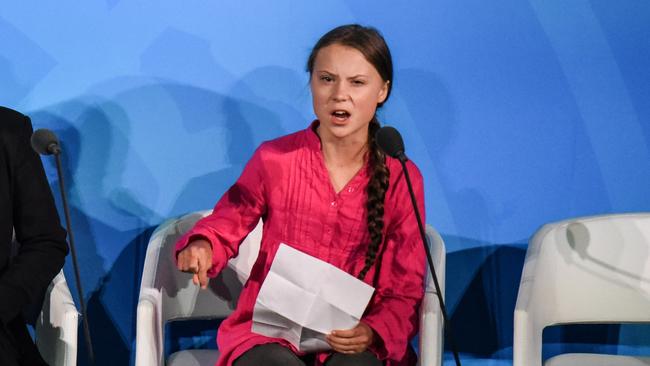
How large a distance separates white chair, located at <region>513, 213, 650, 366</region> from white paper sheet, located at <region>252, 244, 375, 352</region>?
0.51 m

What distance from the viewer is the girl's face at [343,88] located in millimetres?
2195

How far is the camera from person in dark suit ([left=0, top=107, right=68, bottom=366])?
224cm

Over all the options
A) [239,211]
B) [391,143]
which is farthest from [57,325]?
[391,143]

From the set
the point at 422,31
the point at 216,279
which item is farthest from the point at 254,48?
the point at 216,279

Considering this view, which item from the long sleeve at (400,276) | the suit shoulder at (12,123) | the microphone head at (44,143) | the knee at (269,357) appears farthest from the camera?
the suit shoulder at (12,123)

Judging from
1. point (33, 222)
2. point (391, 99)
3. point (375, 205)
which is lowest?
point (33, 222)

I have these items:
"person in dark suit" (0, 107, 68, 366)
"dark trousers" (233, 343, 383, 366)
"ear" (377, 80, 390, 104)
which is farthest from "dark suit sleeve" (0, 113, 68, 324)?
"ear" (377, 80, 390, 104)

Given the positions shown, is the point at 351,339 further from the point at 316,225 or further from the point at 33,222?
the point at 33,222

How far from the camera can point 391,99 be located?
8.64 ft

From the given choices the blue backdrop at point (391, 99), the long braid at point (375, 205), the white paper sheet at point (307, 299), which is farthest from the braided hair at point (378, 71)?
the blue backdrop at point (391, 99)

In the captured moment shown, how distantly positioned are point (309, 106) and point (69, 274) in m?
0.83

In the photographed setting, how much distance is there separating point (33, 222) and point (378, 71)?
88cm

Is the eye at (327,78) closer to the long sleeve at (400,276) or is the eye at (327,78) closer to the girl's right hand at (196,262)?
the long sleeve at (400,276)

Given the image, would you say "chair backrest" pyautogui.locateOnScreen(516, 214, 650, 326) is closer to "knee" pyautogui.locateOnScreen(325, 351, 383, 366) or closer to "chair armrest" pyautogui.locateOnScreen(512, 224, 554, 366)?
"chair armrest" pyautogui.locateOnScreen(512, 224, 554, 366)
